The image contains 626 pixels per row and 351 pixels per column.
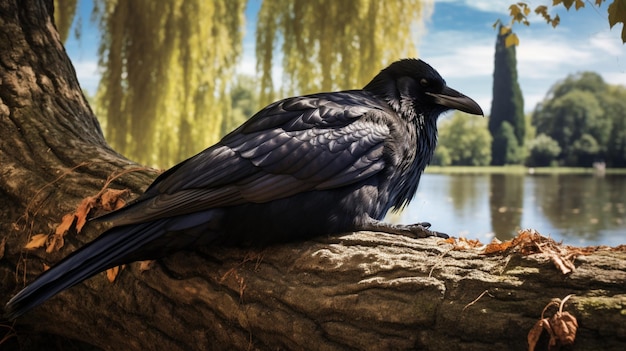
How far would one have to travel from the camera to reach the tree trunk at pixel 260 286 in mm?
1607

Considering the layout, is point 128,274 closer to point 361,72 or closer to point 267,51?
point 361,72

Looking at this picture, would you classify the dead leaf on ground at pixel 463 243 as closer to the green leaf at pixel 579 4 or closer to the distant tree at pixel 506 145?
the green leaf at pixel 579 4

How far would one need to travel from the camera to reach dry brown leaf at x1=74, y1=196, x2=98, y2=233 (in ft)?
8.38

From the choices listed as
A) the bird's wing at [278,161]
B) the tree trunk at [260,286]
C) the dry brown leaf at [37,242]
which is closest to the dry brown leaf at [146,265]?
the tree trunk at [260,286]

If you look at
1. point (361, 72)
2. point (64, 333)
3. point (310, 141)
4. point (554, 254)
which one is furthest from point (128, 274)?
point (361, 72)

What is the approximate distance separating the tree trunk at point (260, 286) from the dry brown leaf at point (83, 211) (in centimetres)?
3

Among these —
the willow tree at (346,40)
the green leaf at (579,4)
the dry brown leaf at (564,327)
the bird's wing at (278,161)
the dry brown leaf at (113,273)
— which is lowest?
the dry brown leaf at (113,273)

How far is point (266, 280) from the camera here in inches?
79.4

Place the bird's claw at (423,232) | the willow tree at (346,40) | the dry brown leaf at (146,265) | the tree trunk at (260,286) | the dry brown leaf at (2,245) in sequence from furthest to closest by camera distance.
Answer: the willow tree at (346,40) < the dry brown leaf at (2,245) < the dry brown leaf at (146,265) < the bird's claw at (423,232) < the tree trunk at (260,286)

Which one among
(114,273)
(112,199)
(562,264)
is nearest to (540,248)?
(562,264)

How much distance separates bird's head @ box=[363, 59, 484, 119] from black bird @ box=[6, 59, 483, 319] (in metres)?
0.21

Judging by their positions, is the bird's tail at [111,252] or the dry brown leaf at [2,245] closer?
the bird's tail at [111,252]

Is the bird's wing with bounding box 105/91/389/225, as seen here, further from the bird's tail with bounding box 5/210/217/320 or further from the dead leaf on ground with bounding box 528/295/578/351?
the dead leaf on ground with bounding box 528/295/578/351

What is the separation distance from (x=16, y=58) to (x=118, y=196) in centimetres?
125
